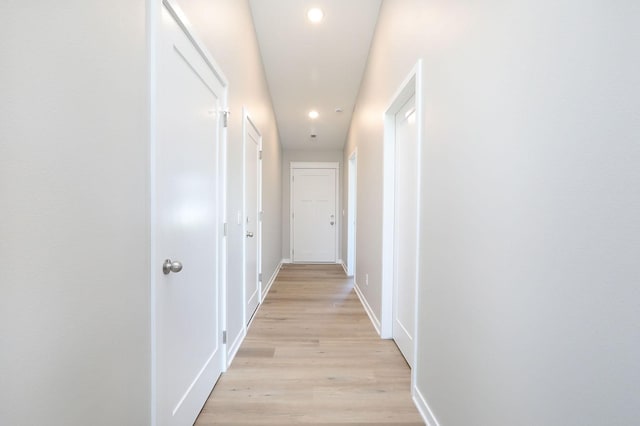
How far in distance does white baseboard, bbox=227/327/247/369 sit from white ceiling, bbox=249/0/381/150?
3.10 meters

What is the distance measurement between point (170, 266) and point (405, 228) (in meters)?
1.70

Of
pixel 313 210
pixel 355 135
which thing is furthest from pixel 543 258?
pixel 313 210

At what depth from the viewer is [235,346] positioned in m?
2.29

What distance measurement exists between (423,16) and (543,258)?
1561 millimetres

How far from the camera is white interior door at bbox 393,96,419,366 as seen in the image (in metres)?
2.11

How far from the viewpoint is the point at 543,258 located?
0.81 m

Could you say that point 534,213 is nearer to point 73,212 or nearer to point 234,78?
point 73,212

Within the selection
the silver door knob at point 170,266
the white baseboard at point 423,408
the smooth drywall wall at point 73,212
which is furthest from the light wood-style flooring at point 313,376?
the silver door knob at point 170,266

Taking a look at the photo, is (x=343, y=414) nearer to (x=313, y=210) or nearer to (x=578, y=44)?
(x=578, y=44)

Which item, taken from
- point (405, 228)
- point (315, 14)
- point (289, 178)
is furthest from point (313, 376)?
point (289, 178)

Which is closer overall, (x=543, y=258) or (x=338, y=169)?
(x=543, y=258)

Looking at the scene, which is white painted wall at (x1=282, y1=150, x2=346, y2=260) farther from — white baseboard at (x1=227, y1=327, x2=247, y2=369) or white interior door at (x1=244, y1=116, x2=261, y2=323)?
white baseboard at (x1=227, y1=327, x2=247, y2=369)

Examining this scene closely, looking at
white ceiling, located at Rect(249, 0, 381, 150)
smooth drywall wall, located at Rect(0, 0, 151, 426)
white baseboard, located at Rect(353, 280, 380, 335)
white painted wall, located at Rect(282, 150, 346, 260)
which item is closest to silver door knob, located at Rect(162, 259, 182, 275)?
smooth drywall wall, located at Rect(0, 0, 151, 426)

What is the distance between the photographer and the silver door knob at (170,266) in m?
1.21
